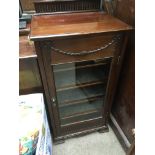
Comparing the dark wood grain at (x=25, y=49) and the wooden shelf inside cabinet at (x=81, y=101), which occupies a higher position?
the dark wood grain at (x=25, y=49)

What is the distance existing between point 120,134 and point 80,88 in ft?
1.74

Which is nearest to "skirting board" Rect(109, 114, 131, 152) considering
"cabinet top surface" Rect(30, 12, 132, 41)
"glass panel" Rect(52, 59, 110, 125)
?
"glass panel" Rect(52, 59, 110, 125)

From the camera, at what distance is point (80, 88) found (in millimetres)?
1279

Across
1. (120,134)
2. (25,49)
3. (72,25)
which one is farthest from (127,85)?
(25,49)

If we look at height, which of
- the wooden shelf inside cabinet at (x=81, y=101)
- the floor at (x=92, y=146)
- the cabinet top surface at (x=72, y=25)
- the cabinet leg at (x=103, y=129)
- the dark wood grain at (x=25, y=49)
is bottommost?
the floor at (x=92, y=146)

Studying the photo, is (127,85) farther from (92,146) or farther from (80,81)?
(92,146)

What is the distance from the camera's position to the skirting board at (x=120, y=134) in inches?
52.7

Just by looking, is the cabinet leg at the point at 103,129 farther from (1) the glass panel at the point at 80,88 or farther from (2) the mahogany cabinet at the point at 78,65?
(1) the glass panel at the point at 80,88

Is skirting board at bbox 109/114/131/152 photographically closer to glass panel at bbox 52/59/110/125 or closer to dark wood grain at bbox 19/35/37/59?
glass panel at bbox 52/59/110/125

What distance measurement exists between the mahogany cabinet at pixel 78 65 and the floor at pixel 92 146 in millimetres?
68

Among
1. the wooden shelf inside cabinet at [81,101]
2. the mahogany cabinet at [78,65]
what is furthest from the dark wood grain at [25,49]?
the wooden shelf inside cabinet at [81,101]
